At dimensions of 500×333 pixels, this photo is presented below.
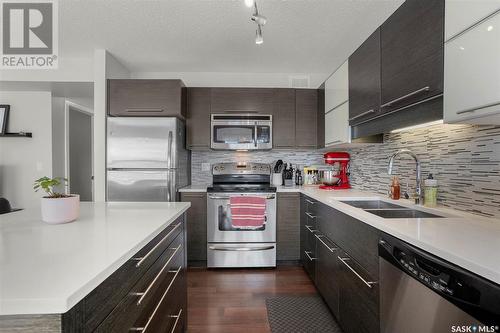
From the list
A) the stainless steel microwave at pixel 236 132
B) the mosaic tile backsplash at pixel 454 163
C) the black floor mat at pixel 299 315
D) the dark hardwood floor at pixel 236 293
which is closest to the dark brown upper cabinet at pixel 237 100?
the stainless steel microwave at pixel 236 132

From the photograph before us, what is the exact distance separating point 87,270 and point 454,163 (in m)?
1.86

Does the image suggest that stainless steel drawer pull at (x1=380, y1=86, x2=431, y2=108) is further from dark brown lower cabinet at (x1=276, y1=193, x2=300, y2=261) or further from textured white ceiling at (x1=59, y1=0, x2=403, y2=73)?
dark brown lower cabinet at (x1=276, y1=193, x2=300, y2=261)

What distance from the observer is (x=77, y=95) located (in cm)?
374

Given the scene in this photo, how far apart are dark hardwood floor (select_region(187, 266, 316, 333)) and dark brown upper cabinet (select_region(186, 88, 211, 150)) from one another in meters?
1.50

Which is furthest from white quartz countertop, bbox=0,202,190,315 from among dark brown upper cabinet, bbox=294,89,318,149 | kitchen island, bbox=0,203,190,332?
dark brown upper cabinet, bbox=294,89,318,149

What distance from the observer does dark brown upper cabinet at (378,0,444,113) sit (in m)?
1.25

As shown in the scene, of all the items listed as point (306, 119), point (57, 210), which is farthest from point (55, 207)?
point (306, 119)

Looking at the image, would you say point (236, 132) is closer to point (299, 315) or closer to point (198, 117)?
point (198, 117)

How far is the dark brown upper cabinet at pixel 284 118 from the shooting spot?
3.15 metres

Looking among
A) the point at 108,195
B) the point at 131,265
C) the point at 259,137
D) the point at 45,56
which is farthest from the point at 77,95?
the point at 131,265

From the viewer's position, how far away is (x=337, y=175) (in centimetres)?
306

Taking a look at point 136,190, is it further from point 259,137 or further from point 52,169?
point 52,169

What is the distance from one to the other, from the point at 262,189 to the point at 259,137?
2.14ft

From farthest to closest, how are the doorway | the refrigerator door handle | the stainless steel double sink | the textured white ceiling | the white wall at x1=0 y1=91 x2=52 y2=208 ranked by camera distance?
the doorway
the white wall at x1=0 y1=91 x2=52 y2=208
the refrigerator door handle
the textured white ceiling
the stainless steel double sink
